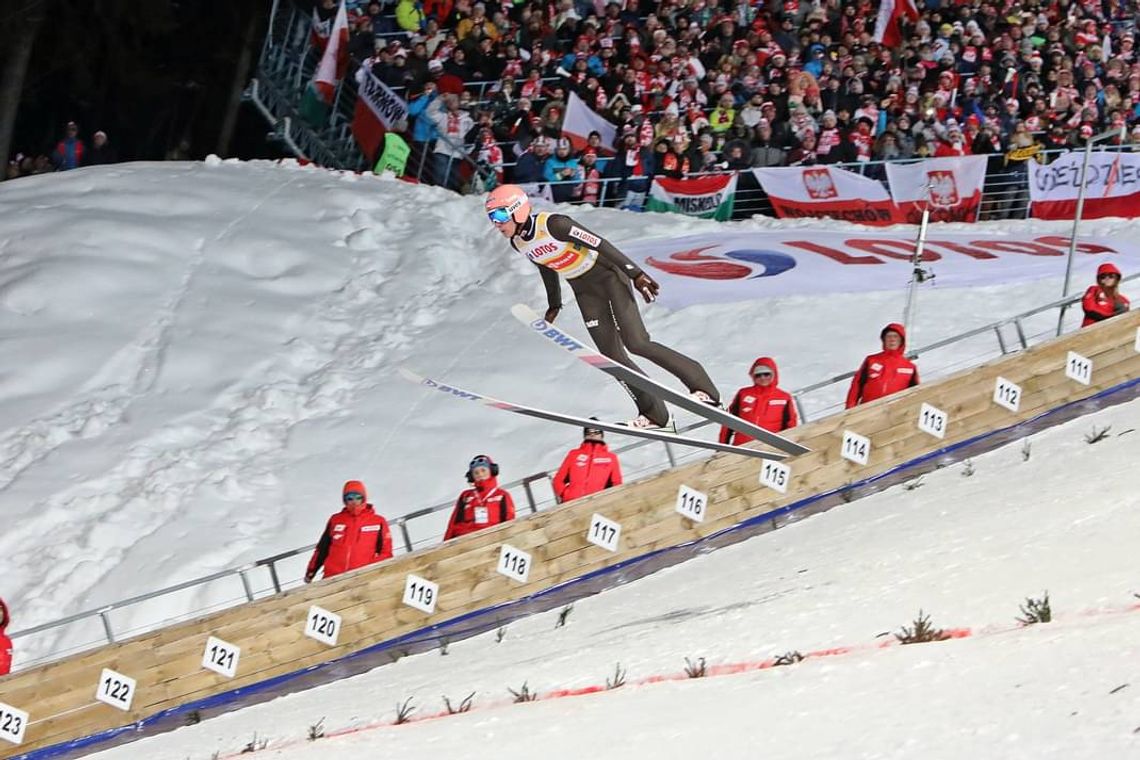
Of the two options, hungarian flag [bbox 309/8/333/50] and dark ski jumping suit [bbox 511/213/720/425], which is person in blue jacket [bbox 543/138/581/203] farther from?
dark ski jumping suit [bbox 511/213/720/425]

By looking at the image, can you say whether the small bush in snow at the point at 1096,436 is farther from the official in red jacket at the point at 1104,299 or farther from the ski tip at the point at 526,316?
the ski tip at the point at 526,316

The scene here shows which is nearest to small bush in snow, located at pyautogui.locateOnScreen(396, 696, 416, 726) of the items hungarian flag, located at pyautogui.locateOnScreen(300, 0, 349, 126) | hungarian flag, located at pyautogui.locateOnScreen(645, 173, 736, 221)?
hungarian flag, located at pyautogui.locateOnScreen(645, 173, 736, 221)

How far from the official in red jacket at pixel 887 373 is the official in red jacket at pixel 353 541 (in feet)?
11.0

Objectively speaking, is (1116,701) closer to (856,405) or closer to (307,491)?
(856,405)

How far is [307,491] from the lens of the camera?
527 inches

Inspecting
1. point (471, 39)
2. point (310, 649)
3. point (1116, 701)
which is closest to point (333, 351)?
point (471, 39)

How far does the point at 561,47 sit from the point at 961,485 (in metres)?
11.0

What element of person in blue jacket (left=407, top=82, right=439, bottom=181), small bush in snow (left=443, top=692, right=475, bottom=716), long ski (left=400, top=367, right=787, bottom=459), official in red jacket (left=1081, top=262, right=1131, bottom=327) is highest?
person in blue jacket (left=407, top=82, right=439, bottom=181)

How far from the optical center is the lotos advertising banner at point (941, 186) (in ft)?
58.0

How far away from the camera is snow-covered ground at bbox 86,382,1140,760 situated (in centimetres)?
531

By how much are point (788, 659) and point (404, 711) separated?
1868 millimetres

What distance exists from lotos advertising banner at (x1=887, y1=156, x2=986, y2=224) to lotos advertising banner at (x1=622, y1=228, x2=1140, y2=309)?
1.16 metres

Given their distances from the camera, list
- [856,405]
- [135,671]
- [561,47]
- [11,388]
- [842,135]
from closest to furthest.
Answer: [135,671]
[856,405]
[11,388]
[842,135]
[561,47]

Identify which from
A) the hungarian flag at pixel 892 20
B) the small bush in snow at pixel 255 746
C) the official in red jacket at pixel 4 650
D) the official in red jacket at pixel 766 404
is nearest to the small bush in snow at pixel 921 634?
the small bush in snow at pixel 255 746
